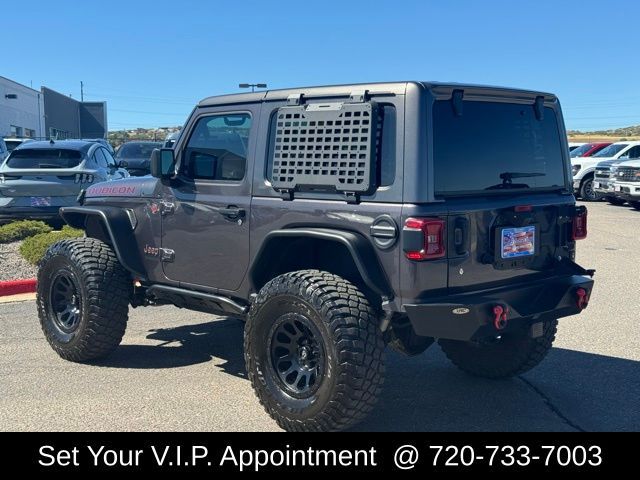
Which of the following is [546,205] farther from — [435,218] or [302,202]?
[302,202]

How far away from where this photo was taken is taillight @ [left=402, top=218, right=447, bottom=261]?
3771 mm

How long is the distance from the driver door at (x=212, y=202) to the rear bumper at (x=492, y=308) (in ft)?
4.52

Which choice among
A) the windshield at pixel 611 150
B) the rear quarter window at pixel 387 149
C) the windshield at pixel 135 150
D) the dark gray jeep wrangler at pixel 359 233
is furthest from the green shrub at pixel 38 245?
the windshield at pixel 611 150

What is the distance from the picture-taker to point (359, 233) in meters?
4.05

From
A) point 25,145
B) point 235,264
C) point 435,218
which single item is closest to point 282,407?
point 235,264

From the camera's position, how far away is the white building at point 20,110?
4628 cm

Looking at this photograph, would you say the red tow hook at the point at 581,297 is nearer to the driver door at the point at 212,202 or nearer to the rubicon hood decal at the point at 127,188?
the driver door at the point at 212,202

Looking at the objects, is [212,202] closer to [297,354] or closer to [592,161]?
[297,354]

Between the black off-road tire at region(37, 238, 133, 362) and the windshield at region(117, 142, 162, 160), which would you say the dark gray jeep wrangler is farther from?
the windshield at region(117, 142, 162, 160)

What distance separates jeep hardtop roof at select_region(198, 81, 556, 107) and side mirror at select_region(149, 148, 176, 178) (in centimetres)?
44

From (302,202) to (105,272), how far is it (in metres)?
1.92

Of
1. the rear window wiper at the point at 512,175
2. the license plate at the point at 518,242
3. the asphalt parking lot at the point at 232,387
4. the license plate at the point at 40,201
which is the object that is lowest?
the asphalt parking lot at the point at 232,387

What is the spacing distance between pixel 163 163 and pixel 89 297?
1166 mm

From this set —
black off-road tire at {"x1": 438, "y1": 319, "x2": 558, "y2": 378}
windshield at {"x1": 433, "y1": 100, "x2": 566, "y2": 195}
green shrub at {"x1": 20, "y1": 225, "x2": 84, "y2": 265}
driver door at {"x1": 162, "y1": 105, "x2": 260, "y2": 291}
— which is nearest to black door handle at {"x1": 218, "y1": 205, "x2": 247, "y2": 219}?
driver door at {"x1": 162, "y1": 105, "x2": 260, "y2": 291}
